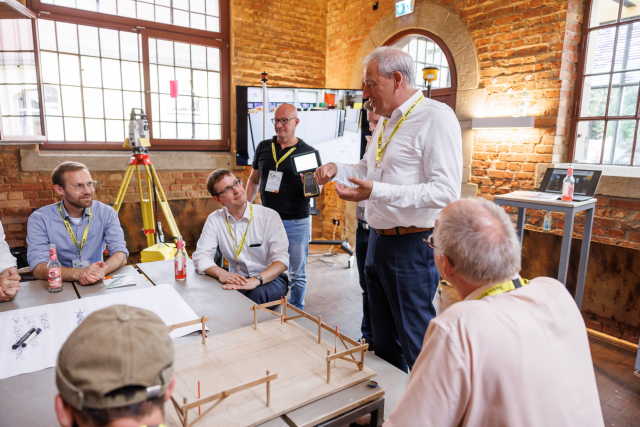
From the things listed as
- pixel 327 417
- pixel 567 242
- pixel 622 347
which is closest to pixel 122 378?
pixel 327 417

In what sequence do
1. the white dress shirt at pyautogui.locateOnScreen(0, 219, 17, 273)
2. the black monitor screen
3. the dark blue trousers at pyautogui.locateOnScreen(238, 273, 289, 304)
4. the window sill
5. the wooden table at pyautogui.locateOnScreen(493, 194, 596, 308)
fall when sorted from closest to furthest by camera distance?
the white dress shirt at pyautogui.locateOnScreen(0, 219, 17, 273), the dark blue trousers at pyautogui.locateOnScreen(238, 273, 289, 304), the wooden table at pyautogui.locateOnScreen(493, 194, 596, 308), the black monitor screen, the window sill

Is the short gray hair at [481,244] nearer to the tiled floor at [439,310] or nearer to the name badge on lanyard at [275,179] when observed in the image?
the tiled floor at [439,310]

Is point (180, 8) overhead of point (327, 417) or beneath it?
overhead

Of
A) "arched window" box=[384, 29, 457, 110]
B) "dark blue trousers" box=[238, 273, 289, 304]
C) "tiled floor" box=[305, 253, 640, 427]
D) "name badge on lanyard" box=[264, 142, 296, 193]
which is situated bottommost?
"tiled floor" box=[305, 253, 640, 427]

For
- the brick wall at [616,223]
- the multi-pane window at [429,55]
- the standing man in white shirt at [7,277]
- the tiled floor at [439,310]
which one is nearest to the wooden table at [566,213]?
the brick wall at [616,223]

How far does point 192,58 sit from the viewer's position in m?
4.78

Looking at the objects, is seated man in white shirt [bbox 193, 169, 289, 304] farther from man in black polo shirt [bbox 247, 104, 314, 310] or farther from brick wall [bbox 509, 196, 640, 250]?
brick wall [bbox 509, 196, 640, 250]

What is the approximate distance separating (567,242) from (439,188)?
1.54 m

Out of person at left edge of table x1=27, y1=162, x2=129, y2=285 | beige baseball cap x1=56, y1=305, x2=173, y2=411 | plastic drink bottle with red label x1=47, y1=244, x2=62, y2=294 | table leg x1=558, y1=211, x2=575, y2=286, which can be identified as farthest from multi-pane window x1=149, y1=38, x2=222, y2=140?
beige baseball cap x1=56, y1=305, x2=173, y2=411

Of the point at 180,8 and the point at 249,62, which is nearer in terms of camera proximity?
the point at 180,8

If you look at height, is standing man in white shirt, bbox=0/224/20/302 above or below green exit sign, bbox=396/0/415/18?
below

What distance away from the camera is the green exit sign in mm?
4238

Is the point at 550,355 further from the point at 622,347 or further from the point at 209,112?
the point at 209,112

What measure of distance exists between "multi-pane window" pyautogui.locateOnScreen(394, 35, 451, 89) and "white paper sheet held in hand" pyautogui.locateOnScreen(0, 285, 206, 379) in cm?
368
